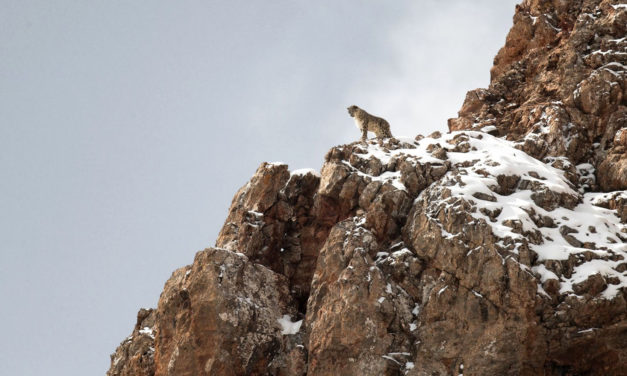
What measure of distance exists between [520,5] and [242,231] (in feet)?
76.8

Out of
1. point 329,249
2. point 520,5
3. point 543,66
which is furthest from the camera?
point 520,5

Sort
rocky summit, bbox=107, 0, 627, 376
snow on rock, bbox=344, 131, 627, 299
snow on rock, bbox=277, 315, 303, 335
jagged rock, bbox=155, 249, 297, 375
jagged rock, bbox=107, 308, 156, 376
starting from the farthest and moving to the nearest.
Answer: jagged rock, bbox=107, 308, 156, 376, snow on rock, bbox=277, 315, 303, 335, jagged rock, bbox=155, 249, 297, 375, snow on rock, bbox=344, 131, 627, 299, rocky summit, bbox=107, 0, 627, 376

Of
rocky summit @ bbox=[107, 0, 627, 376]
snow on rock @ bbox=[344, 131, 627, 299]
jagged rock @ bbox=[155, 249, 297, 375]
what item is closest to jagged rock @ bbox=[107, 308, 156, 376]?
rocky summit @ bbox=[107, 0, 627, 376]

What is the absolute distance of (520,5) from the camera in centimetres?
4019

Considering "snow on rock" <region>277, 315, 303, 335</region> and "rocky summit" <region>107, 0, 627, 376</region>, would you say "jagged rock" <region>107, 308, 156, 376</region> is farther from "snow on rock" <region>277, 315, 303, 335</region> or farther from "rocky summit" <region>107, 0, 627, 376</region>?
"snow on rock" <region>277, 315, 303, 335</region>

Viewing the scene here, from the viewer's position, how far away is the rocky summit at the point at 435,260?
22016 mm

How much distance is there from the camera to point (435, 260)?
78.6ft

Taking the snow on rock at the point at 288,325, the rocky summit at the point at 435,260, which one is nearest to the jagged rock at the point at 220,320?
the rocky summit at the point at 435,260

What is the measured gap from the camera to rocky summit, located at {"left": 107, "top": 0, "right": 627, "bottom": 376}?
22.0 meters

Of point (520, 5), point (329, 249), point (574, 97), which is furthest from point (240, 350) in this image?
point (520, 5)

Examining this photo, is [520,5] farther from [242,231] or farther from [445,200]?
[242,231]

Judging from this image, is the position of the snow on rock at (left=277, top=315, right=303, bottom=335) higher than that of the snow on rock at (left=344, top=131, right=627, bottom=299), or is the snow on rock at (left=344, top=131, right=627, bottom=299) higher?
the snow on rock at (left=344, top=131, right=627, bottom=299)

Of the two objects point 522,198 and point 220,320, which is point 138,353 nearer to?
point 220,320

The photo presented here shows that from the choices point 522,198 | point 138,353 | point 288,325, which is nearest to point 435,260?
point 522,198
